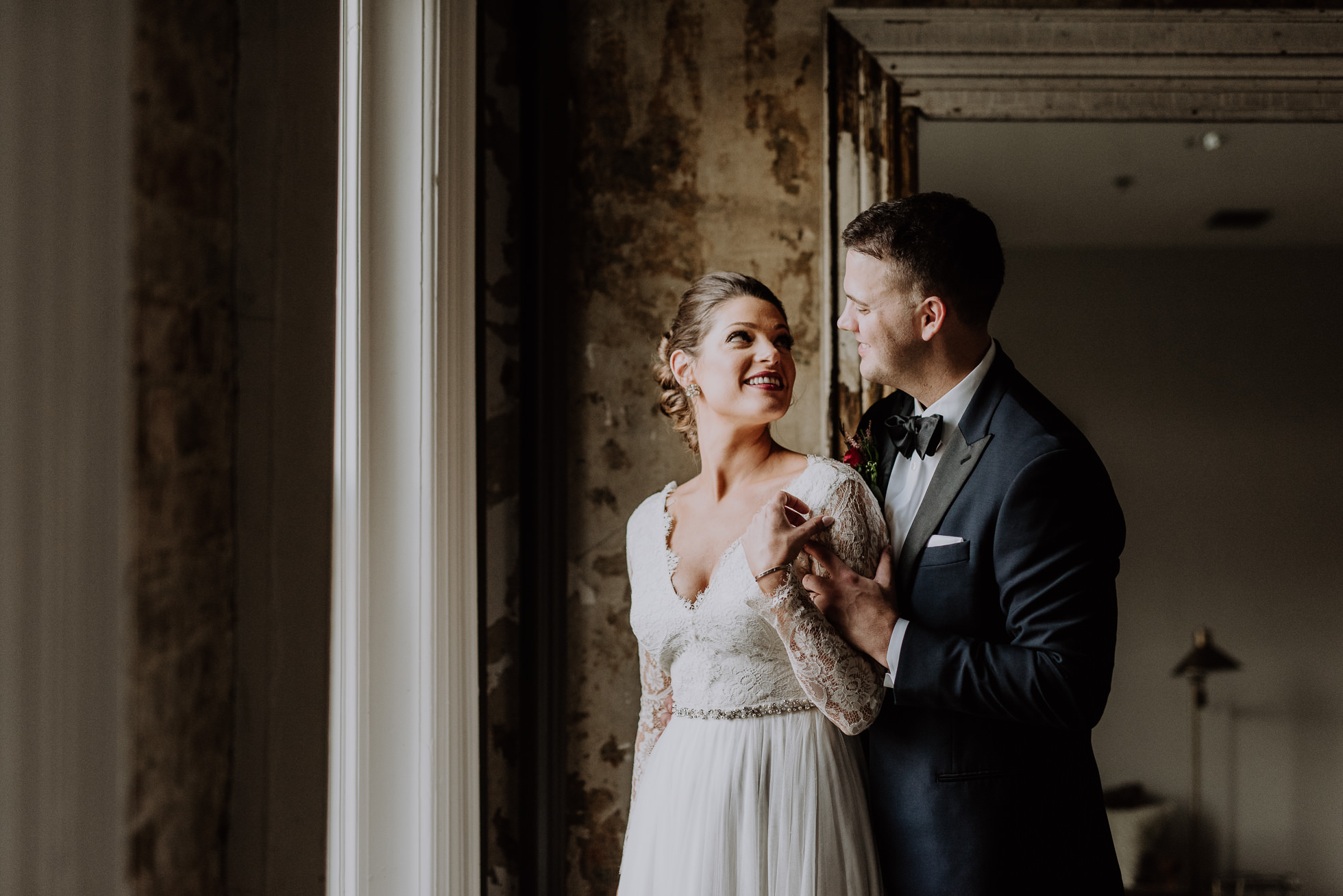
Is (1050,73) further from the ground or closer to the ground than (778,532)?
further from the ground

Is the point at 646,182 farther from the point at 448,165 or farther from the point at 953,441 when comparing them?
the point at 953,441

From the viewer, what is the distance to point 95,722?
0.91 m

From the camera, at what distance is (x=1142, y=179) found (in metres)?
2.48

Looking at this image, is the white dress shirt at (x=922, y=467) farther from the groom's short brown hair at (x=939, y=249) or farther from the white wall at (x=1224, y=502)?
the white wall at (x=1224, y=502)

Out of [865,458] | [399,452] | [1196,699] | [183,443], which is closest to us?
[183,443]

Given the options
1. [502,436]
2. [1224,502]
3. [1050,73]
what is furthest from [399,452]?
[1224,502]

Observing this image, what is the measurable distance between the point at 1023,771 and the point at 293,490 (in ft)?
4.29

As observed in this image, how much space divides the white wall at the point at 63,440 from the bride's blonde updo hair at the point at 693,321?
102 centimetres

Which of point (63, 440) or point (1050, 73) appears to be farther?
point (1050, 73)

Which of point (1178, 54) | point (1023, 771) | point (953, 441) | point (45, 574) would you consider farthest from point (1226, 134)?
point (45, 574)

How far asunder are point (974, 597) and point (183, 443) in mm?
1228

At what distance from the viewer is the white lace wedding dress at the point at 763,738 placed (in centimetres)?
154

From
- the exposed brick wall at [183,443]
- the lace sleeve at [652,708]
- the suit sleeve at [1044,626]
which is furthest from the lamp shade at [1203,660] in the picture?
the exposed brick wall at [183,443]

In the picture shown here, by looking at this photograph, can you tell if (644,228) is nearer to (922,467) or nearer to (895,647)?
(922,467)
